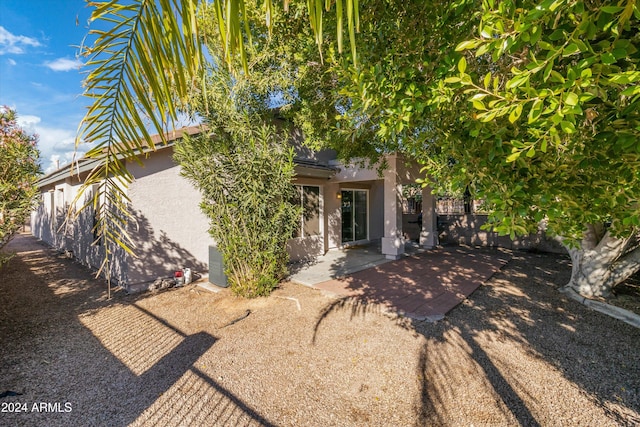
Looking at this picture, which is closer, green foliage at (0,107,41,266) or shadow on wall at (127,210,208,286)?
green foliage at (0,107,41,266)

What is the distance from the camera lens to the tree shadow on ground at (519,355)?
291 centimetres

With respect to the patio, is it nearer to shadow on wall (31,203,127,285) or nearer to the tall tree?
shadow on wall (31,203,127,285)

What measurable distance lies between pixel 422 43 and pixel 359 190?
982cm

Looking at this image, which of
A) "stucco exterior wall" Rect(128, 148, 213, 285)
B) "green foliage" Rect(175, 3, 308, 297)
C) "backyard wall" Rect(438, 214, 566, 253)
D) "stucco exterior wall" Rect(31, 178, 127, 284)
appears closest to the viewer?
"green foliage" Rect(175, 3, 308, 297)

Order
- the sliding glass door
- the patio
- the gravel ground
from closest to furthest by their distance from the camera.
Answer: the gravel ground, the patio, the sliding glass door

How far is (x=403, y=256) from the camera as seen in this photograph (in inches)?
396

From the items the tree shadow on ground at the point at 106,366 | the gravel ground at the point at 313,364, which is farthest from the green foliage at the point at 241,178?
the tree shadow on ground at the point at 106,366

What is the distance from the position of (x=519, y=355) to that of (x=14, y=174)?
8.68 m

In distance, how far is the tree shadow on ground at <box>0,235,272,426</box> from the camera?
289 centimetres

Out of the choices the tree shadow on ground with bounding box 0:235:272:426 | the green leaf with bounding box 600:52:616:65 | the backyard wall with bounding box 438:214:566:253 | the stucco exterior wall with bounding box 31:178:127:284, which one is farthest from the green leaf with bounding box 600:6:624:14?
the backyard wall with bounding box 438:214:566:253

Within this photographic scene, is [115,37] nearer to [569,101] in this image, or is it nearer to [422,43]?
[569,101]

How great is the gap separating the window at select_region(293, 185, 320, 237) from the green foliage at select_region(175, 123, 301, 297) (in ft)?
11.0

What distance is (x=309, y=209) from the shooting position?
10.1 meters

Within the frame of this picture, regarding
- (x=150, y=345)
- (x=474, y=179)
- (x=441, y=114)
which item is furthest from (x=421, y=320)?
(x=150, y=345)
